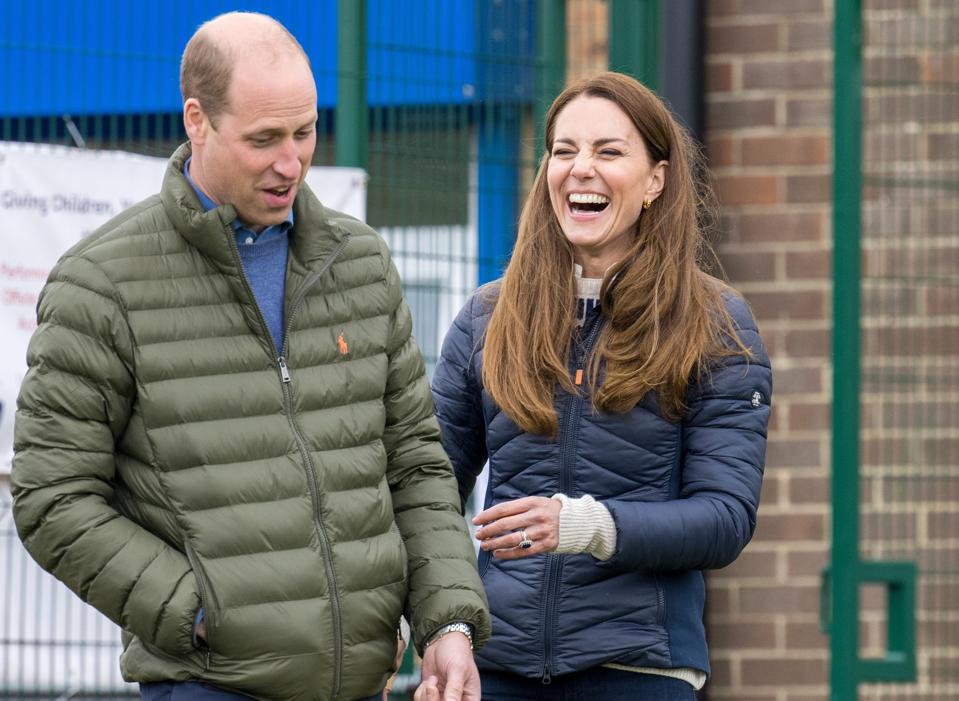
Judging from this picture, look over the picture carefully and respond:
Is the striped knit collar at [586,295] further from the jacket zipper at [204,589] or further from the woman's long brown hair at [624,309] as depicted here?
the jacket zipper at [204,589]

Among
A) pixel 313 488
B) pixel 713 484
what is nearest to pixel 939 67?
pixel 713 484

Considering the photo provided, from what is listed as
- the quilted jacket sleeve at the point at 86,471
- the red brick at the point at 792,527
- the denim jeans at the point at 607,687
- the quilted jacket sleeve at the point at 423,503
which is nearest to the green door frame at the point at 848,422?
the red brick at the point at 792,527

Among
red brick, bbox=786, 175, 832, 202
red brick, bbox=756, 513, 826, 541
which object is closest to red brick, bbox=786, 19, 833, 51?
red brick, bbox=786, 175, 832, 202

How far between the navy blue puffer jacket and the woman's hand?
133mm

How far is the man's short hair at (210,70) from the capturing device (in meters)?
2.65

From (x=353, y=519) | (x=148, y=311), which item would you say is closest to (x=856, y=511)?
(x=353, y=519)

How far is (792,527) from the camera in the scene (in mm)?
5516

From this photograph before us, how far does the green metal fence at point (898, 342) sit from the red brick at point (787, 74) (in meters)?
0.60

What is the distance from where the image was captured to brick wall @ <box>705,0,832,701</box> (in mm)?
5516

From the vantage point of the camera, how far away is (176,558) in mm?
2590

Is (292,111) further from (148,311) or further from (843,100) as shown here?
(843,100)

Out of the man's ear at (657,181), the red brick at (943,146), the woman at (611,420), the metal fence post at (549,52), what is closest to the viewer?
the woman at (611,420)

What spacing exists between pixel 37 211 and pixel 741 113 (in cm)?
230

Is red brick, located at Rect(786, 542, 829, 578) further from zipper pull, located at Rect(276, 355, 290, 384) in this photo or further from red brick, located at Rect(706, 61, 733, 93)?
zipper pull, located at Rect(276, 355, 290, 384)
